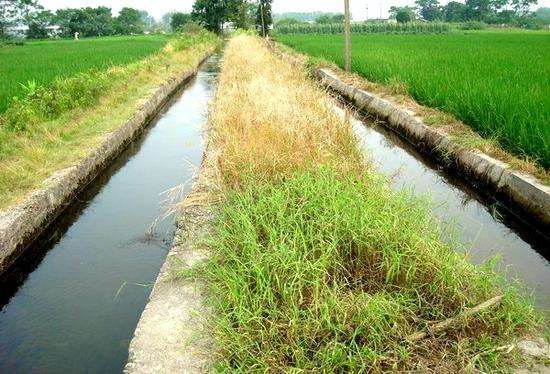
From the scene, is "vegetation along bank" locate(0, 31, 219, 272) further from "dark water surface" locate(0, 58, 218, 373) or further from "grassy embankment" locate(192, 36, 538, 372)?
"grassy embankment" locate(192, 36, 538, 372)

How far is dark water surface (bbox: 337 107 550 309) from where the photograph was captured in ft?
10.5

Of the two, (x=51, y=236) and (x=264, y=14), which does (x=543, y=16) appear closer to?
(x=264, y=14)

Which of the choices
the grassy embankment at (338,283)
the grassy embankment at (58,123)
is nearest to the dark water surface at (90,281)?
the grassy embankment at (58,123)

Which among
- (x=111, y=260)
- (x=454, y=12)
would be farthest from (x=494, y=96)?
(x=454, y=12)

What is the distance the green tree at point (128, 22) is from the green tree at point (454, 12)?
52935mm

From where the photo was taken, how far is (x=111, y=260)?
3547 millimetres

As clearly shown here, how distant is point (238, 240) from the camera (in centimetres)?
271

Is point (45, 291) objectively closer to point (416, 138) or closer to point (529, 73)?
point (416, 138)

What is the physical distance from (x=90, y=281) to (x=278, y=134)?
2.02 metres

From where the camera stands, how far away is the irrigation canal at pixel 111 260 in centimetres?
262

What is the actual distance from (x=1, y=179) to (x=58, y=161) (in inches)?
30.9

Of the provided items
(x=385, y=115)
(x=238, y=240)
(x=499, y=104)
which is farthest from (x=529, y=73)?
(x=238, y=240)

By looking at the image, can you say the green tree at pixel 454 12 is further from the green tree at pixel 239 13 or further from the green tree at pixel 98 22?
the green tree at pixel 98 22

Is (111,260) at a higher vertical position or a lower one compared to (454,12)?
lower
